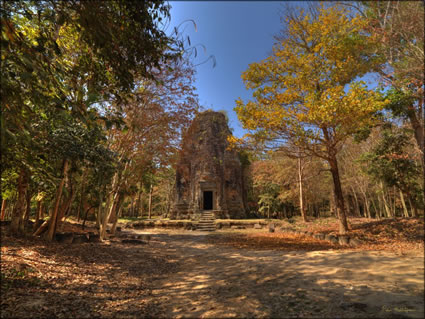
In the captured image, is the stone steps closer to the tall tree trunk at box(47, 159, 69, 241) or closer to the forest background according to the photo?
the forest background

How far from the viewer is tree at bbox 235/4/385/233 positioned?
7359 mm

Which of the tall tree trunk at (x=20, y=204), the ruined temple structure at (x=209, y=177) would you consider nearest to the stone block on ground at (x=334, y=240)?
the tall tree trunk at (x=20, y=204)

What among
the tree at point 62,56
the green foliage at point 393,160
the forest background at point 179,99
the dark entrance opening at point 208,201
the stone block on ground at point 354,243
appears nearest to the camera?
the tree at point 62,56

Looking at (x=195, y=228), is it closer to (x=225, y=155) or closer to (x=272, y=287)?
(x=225, y=155)

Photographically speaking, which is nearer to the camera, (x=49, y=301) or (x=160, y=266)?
(x=49, y=301)

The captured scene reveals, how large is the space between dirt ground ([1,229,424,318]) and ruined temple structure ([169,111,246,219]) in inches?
690

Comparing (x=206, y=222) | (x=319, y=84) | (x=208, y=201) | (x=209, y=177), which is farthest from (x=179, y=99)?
(x=208, y=201)

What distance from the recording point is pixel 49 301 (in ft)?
11.1

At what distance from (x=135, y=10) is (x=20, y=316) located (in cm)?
468

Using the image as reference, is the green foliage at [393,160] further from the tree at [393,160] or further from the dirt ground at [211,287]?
the dirt ground at [211,287]

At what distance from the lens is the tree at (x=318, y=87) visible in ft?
24.1

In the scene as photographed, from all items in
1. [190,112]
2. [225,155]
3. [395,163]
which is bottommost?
[395,163]

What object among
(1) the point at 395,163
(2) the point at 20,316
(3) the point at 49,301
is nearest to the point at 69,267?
(3) the point at 49,301

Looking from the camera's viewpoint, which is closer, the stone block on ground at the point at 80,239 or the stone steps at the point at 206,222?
the stone block on ground at the point at 80,239
